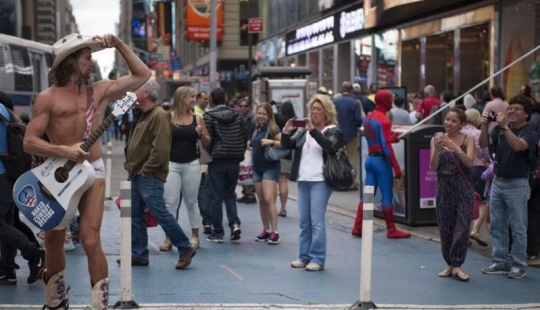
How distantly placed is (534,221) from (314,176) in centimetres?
245

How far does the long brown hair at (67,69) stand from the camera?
652cm

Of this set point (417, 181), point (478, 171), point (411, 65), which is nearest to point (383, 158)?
point (417, 181)

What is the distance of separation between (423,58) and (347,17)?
22.0 ft

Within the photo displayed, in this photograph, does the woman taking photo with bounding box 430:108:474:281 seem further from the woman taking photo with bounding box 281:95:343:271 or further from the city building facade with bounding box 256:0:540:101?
the city building facade with bounding box 256:0:540:101

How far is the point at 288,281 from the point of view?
9055 mm

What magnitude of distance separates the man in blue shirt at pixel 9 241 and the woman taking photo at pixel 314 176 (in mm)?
2733

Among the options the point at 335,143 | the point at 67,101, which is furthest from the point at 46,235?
the point at 335,143

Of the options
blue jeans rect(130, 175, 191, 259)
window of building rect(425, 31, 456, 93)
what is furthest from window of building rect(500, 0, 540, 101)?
blue jeans rect(130, 175, 191, 259)

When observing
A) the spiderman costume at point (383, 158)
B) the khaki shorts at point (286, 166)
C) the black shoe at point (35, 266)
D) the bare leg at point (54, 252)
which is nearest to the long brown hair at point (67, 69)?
the bare leg at point (54, 252)

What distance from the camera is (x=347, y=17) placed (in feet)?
101

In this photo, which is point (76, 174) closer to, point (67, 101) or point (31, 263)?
point (67, 101)

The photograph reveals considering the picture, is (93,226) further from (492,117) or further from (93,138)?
(492,117)

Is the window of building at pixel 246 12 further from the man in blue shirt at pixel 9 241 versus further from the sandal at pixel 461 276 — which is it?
the man in blue shirt at pixel 9 241

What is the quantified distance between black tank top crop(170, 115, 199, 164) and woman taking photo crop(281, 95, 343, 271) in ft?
4.46
